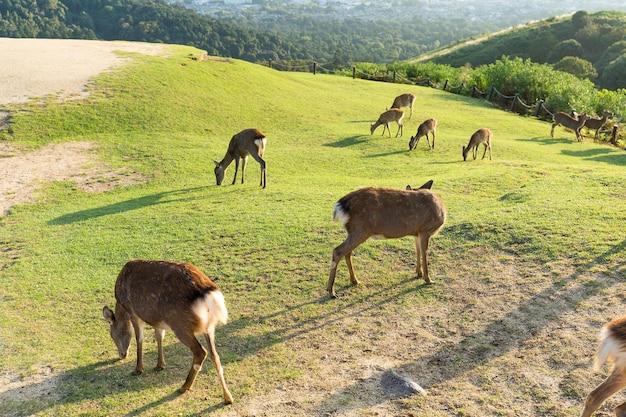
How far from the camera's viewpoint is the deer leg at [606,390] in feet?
14.7

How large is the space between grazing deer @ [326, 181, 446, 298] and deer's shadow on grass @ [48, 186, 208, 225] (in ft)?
21.6

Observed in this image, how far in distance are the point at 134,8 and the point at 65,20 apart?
1158 centimetres

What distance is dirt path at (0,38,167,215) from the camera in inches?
577

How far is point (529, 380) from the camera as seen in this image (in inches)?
225

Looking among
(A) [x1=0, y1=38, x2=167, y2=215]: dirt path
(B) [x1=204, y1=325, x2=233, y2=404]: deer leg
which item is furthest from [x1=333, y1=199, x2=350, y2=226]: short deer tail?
(A) [x1=0, y1=38, x2=167, y2=215]: dirt path

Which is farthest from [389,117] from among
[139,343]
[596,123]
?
[139,343]

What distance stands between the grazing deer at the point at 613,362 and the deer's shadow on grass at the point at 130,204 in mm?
10426

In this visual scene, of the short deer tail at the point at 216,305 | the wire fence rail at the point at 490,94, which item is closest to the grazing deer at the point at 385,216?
the short deer tail at the point at 216,305

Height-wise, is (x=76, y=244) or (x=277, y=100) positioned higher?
(x=277, y=100)

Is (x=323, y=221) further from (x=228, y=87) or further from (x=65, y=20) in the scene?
(x=65, y=20)

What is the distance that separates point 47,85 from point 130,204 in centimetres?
1131

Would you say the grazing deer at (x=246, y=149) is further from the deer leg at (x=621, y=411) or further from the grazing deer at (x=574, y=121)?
the grazing deer at (x=574, y=121)

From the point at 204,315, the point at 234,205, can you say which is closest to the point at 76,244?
the point at 234,205

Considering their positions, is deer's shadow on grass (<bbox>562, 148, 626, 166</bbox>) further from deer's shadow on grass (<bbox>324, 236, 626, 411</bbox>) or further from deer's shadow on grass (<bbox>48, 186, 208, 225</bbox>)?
deer's shadow on grass (<bbox>48, 186, 208, 225</bbox>)
